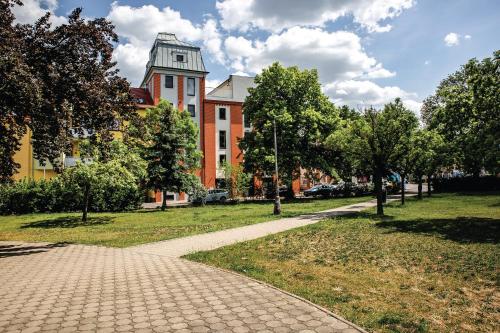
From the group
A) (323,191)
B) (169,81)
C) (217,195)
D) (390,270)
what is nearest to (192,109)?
(169,81)

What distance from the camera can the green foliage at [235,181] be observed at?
36.4 metres

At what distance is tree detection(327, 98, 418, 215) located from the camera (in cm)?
1948

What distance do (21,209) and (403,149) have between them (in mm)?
27842

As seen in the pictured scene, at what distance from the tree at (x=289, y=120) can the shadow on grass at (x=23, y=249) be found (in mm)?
22504

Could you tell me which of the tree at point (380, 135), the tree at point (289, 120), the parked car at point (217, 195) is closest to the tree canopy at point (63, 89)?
the tree at point (380, 135)

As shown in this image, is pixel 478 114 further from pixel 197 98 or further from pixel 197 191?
pixel 197 98

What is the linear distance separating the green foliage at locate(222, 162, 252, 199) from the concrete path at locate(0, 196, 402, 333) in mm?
26195

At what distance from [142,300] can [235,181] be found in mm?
32053

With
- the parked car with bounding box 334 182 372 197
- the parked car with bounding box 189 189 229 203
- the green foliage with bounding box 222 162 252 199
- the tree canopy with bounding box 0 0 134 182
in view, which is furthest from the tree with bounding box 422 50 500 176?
the parked car with bounding box 189 189 229 203

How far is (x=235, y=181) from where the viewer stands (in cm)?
3834

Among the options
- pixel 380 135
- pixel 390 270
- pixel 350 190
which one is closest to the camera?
pixel 390 270

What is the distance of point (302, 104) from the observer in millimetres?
36844

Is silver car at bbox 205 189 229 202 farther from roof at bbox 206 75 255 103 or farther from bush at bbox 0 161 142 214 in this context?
roof at bbox 206 75 255 103

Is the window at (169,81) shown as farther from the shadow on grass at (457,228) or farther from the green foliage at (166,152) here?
the shadow on grass at (457,228)
